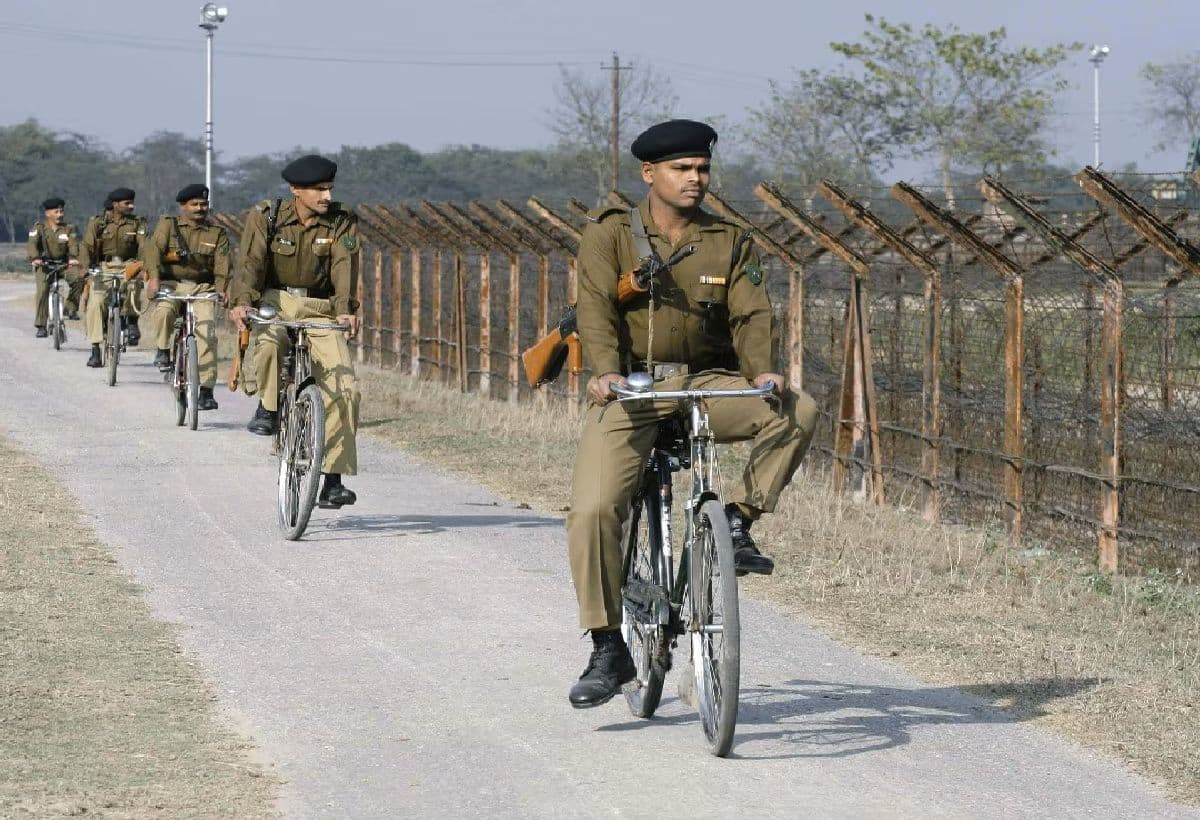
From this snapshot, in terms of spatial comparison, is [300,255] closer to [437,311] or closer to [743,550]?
[743,550]

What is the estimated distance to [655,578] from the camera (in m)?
6.56

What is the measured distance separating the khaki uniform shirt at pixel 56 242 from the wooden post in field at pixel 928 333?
59.6ft

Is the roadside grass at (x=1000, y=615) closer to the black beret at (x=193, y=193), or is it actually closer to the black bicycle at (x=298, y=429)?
the black bicycle at (x=298, y=429)

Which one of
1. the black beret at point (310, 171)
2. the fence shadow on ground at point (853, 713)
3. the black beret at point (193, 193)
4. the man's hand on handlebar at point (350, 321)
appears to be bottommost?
the fence shadow on ground at point (853, 713)

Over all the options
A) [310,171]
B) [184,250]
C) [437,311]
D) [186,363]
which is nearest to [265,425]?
[310,171]

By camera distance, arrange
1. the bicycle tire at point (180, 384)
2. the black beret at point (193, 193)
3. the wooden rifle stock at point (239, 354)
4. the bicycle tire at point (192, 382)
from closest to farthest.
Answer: the wooden rifle stock at point (239, 354) < the bicycle tire at point (192, 382) < the bicycle tire at point (180, 384) < the black beret at point (193, 193)

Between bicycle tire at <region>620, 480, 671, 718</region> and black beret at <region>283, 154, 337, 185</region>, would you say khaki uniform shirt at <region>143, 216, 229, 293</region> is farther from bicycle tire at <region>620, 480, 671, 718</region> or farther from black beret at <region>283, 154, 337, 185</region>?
bicycle tire at <region>620, 480, 671, 718</region>

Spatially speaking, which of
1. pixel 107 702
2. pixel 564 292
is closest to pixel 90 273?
pixel 564 292

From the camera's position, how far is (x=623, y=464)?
6.43 meters

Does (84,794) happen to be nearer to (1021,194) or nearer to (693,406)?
(693,406)

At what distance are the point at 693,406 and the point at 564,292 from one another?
14.0 meters

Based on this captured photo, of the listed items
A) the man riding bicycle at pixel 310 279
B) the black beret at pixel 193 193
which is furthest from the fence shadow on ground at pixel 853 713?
the black beret at pixel 193 193

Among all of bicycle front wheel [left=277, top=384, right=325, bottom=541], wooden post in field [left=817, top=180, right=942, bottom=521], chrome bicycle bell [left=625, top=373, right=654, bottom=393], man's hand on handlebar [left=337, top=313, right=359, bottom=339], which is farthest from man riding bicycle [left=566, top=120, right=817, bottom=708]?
wooden post in field [left=817, top=180, right=942, bottom=521]

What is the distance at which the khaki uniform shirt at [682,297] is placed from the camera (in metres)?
6.48
